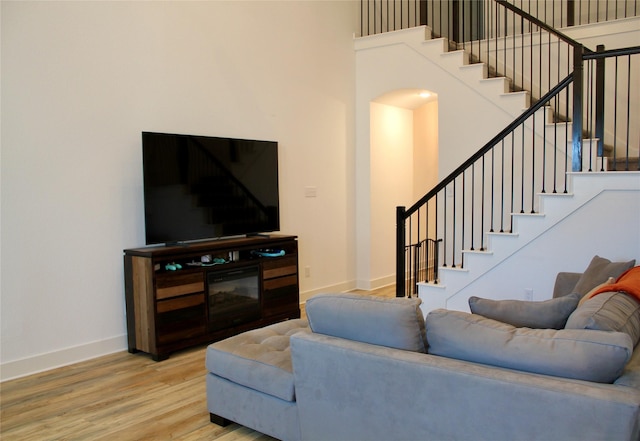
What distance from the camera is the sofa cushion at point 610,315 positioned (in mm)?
1952

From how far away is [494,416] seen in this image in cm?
187

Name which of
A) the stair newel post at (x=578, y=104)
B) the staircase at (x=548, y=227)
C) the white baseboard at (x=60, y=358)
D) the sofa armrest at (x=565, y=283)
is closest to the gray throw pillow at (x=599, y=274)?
the sofa armrest at (x=565, y=283)

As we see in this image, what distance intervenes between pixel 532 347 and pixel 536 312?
1.46ft

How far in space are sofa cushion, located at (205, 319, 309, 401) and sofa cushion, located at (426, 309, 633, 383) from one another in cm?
85

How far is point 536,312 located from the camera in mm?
2305

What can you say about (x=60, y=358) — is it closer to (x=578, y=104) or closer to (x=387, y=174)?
(x=578, y=104)

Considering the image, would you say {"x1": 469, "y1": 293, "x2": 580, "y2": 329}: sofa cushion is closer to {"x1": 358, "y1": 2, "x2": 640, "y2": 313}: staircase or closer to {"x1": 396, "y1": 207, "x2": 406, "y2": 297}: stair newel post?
{"x1": 358, "y1": 2, "x2": 640, "y2": 313}: staircase

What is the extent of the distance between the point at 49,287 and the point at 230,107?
239cm

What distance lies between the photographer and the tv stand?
4.15 meters

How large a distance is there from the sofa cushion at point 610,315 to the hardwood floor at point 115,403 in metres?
1.75

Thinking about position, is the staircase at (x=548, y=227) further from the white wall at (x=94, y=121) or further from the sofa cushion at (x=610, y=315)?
the white wall at (x=94, y=121)

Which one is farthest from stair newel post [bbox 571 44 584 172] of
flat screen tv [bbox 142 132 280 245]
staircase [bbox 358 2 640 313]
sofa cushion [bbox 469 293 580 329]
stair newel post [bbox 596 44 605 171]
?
flat screen tv [bbox 142 132 280 245]

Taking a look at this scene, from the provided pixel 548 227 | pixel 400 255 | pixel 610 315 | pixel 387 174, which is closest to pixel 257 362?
pixel 610 315

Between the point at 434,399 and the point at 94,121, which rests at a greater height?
the point at 94,121
